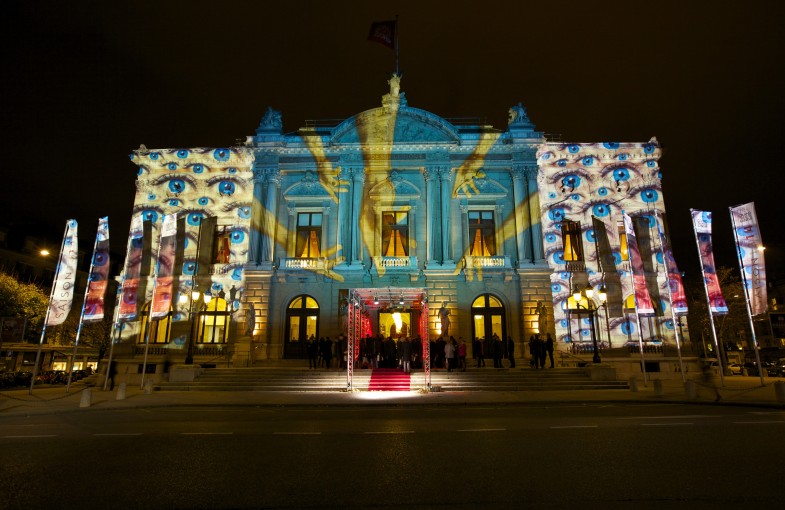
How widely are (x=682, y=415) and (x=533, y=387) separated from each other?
768cm

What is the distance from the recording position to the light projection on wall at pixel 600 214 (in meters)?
27.5

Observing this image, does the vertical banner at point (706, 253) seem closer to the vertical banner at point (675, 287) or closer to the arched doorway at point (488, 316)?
the vertical banner at point (675, 287)

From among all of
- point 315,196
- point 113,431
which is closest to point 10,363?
point 315,196

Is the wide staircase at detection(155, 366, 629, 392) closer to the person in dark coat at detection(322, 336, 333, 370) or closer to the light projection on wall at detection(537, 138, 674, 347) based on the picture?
the person in dark coat at detection(322, 336, 333, 370)

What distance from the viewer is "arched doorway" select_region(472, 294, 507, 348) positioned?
27.6 metres

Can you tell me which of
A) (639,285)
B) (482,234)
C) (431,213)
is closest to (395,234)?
(431,213)

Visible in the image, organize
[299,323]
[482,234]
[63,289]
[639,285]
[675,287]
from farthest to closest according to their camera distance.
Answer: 1. [482,234]
2. [299,323]
3. [675,287]
4. [639,285]
5. [63,289]

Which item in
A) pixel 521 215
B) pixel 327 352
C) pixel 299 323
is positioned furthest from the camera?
pixel 521 215

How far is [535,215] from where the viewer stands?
28641 millimetres

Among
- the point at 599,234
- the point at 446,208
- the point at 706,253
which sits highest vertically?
the point at 446,208

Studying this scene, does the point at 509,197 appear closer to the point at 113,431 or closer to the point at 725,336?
the point at 113,431

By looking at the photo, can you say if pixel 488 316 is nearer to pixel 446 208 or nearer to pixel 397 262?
pixel 397 262

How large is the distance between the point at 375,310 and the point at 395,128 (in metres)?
11.9

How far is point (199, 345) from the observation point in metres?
28.5
